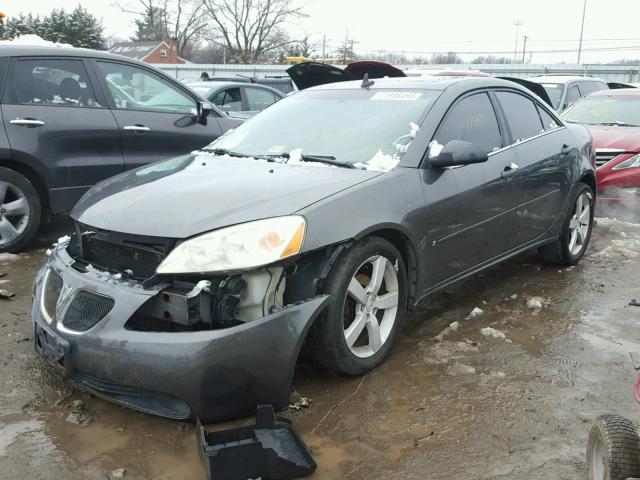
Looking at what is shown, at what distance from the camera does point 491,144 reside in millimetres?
4180

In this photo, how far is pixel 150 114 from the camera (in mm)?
5824

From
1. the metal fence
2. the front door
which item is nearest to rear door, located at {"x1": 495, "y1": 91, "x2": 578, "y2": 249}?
the front door

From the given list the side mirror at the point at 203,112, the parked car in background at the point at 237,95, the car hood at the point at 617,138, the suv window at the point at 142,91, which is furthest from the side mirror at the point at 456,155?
the parked car in background at the point at 237,95

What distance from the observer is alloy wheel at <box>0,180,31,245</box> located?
502 cm

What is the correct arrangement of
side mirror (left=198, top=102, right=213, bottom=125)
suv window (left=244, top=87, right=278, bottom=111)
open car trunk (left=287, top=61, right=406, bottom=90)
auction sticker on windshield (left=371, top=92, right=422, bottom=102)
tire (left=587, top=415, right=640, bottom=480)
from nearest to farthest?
tire (left=587, top=415, right=640, bottom=480), auction sticker on windshield (left=371, top=92, right=422, bottom=102), side mirror (left=198, top=102, right=213, bottom=125), open car trunk (left=287, top=61, right=406, bottom=90), suv window (left=244, top=87, right=278, bottom=111)

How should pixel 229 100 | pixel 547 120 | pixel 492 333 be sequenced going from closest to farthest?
pixel 492 333 → pixel 547 120 → pixel 229 100

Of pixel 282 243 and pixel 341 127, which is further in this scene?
pixel 341 127

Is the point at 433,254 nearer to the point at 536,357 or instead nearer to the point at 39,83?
the point at 536,357

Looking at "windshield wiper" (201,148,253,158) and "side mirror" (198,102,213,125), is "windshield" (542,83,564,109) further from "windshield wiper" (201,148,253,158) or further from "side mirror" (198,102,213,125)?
"windshield wiper" (201,148,253,158)

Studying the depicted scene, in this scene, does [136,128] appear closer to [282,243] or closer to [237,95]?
[282,243]

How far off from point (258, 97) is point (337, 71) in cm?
404

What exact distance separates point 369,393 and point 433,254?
37.2 inches

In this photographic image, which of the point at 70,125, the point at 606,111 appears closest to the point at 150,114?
the point at 70,125

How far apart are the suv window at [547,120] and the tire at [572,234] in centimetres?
57
